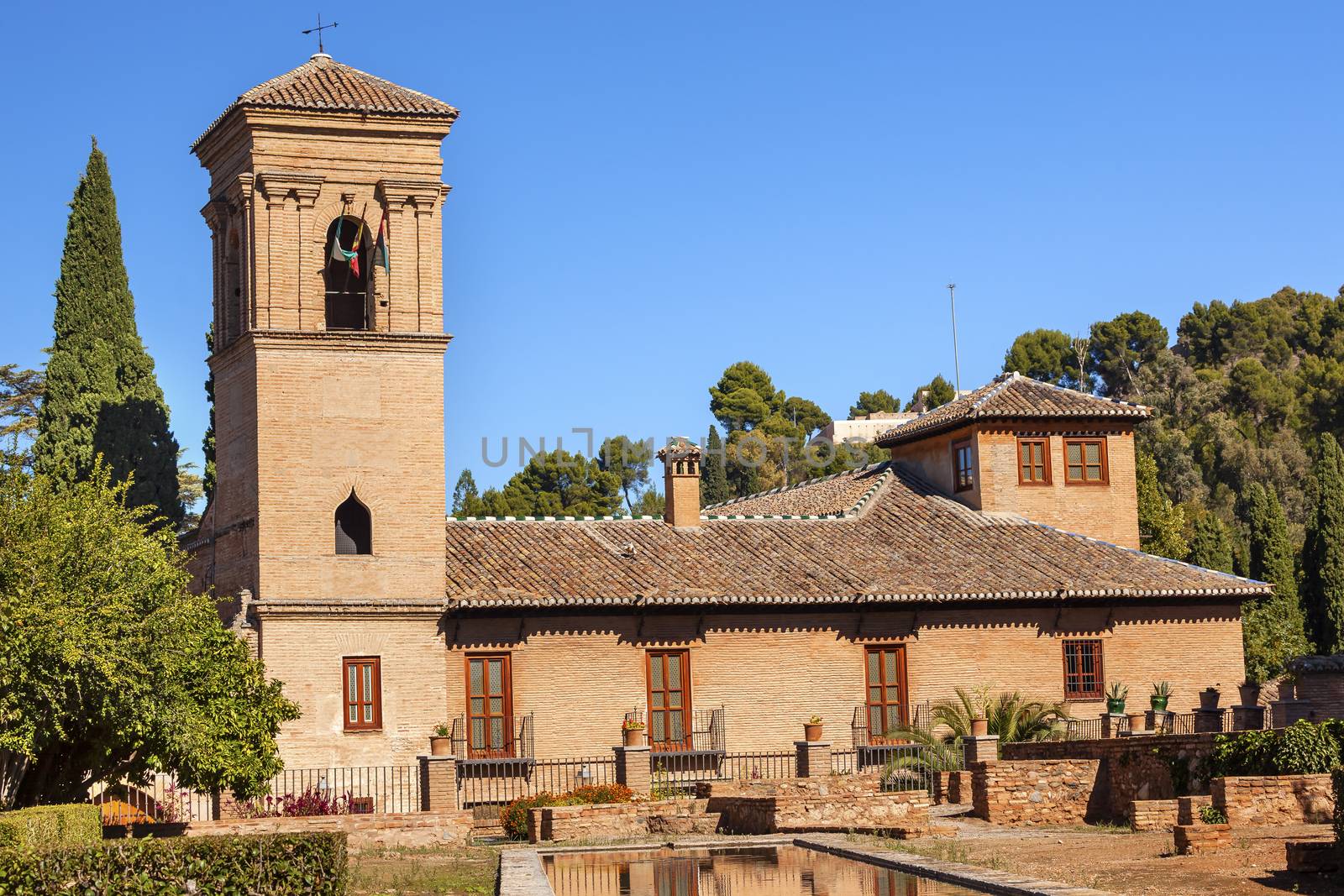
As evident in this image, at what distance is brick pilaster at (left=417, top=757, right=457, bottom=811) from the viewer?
28984 mm

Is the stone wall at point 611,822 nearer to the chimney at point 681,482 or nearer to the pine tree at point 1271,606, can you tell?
the chimney at point 681,482

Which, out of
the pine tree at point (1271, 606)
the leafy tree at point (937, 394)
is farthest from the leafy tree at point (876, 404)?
the pine tree at point (1271, 606)

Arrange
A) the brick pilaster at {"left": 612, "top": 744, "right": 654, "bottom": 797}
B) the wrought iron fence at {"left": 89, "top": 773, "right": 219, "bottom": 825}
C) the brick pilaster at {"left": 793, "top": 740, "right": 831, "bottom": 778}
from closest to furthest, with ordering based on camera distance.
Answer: the wrought iron fence at {"left": 89, "top": 773, "right": 219, "bottom": 825}, the brick pilaster at {"left": 612, "top": 744, "right": 654, "bottom": 797}, the brick pilaster at {"left": 793, "top": 740, "right": 831, "bottom": 778}

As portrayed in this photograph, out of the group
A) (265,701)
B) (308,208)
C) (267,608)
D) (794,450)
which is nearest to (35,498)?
(265,701)

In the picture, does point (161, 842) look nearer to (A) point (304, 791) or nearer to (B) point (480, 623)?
(A) point (304, 791)

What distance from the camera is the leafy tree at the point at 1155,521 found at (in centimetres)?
5056

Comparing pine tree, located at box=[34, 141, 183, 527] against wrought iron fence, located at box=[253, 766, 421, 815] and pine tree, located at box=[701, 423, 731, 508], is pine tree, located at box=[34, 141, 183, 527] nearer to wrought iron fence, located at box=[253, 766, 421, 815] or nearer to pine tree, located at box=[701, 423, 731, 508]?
wrought iron fence, located at box=[253, 766, 421, 815]

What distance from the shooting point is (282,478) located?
105 ft

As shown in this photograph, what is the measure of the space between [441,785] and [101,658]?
7016 millimetres

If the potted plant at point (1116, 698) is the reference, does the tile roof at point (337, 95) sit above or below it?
above

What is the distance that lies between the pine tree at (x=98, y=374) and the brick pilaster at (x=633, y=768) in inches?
671

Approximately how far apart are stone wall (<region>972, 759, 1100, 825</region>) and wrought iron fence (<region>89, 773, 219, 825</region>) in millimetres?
11393

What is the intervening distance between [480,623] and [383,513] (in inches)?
98.9

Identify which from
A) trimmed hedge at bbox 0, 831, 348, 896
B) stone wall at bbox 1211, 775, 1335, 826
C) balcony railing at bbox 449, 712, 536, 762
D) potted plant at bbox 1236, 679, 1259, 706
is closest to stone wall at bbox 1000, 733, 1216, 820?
stone wall at bbox 1211, 775, 1335, 826
